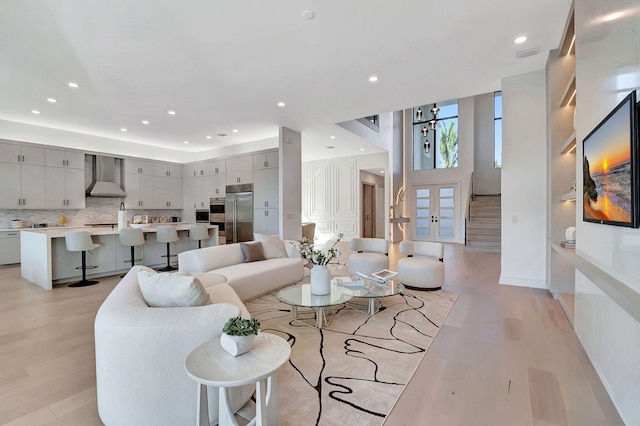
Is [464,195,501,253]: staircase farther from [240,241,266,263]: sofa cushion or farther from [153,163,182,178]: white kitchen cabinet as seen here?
[153,163,182,178]: white kitchen cabinet

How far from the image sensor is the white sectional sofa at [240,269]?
3612 mm

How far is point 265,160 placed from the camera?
23.7ft

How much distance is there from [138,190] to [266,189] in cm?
399

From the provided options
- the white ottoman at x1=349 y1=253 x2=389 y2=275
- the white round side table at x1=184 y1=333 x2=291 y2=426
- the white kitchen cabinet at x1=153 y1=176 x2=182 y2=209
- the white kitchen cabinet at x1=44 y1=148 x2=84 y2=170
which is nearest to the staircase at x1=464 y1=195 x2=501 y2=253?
the white ottoman at x1=349 y1=253 x2=389 y2=275

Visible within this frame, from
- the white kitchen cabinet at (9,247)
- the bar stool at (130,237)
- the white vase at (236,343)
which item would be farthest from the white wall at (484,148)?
the white kitchen cabinet at (9,247)

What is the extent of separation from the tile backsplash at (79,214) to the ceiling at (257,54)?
2.23 metres

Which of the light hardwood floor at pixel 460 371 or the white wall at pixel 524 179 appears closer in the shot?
the light hardwood floor at pixel 460 371

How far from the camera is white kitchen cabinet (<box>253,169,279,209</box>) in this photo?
7000 mm

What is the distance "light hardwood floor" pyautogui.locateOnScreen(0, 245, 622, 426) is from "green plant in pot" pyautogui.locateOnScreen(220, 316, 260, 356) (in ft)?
3.23

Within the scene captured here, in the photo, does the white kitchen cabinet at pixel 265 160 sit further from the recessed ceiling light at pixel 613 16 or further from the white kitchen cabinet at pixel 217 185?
the recessed ceiling light at pixel 613 16

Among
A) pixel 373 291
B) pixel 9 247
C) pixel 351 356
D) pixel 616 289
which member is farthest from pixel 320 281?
pixel 9 247

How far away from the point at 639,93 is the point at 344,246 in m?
7.58

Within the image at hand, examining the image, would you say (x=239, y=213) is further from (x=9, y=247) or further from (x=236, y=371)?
(x=236, y=371)

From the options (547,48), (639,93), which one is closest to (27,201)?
(639,93)
